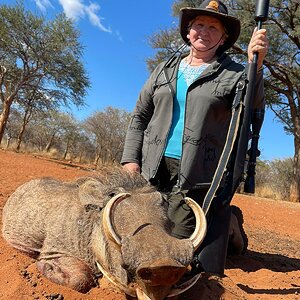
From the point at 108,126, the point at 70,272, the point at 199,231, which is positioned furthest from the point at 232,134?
the point at 108,126

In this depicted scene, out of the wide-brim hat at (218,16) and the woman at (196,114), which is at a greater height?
the wide-brim hat at (218,16)

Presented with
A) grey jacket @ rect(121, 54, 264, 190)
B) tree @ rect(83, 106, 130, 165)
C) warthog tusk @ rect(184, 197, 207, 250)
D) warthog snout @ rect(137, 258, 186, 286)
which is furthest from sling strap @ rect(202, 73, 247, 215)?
tree @ rect(83, 106, 130, 165)

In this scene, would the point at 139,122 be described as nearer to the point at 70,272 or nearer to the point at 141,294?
the point at 70,272

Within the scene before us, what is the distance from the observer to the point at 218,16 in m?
3.14

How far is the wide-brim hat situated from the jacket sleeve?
53cm

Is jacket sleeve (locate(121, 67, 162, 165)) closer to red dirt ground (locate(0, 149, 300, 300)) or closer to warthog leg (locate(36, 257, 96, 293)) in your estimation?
warthog leg (locate(36, 257, 96, 293))

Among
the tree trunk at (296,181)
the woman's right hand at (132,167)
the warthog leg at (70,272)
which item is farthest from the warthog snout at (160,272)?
the tree trunk at (296,181)

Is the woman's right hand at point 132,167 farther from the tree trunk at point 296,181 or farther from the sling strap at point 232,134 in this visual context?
the tree trunk at point 296,181

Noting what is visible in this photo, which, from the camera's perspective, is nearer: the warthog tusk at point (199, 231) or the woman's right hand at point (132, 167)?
the warthog tusk at point (199, 231)

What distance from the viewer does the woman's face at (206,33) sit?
10.6 ft

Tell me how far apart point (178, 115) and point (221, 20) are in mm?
820

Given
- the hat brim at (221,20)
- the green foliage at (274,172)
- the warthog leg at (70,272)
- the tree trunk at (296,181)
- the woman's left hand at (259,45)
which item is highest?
the green foliage at (274,172)

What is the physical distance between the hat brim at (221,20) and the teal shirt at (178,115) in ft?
1.14

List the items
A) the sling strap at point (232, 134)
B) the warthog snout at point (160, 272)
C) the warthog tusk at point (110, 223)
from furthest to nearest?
the sling strap at point (232, 134), the warthog tusk at point (110, 223), the warthog snout at point (160, 272)
